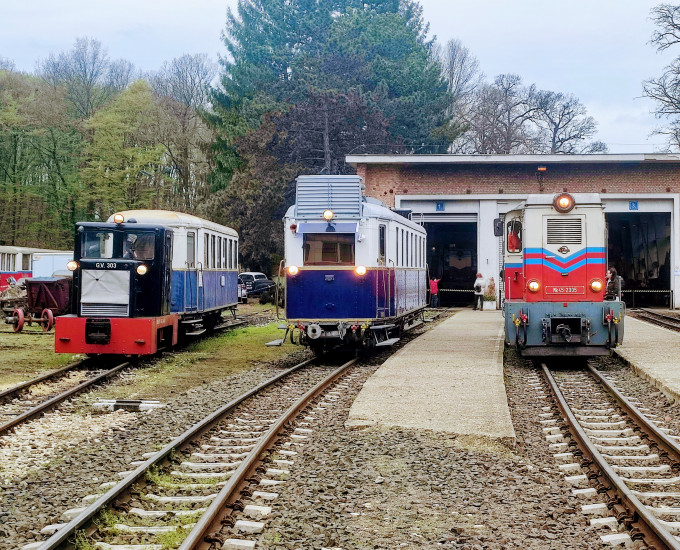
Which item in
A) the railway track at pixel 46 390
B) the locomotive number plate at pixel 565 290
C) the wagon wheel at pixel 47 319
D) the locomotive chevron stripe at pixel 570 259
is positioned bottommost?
the railway track at pixel 46 390

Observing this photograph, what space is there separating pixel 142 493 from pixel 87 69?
5744 centimetres

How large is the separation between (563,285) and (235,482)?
10.3 metres

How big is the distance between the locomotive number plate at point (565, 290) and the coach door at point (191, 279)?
7.48 m

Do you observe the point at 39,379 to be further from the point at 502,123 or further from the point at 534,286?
the point at 502,123

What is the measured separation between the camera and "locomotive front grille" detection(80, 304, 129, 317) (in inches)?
617

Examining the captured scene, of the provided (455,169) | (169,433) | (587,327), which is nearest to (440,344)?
(587,327)

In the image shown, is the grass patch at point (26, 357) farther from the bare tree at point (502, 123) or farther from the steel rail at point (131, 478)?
the bare tree at point (502, 123)

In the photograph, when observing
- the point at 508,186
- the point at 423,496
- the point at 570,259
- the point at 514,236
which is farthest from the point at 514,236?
the point at 508,186

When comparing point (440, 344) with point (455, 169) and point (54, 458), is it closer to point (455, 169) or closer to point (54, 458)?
point (54, 458)

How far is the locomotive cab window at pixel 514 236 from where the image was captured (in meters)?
16.4

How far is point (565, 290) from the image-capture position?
51.5 feet

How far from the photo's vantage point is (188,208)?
2062 inches

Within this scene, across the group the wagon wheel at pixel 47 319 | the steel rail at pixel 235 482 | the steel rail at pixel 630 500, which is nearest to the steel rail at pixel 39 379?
the steel rail at pixel 235 482

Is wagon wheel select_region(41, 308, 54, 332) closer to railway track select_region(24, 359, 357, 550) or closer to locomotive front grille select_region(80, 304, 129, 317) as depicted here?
locomotive front grille select_region(80, 304, 129, 317)
